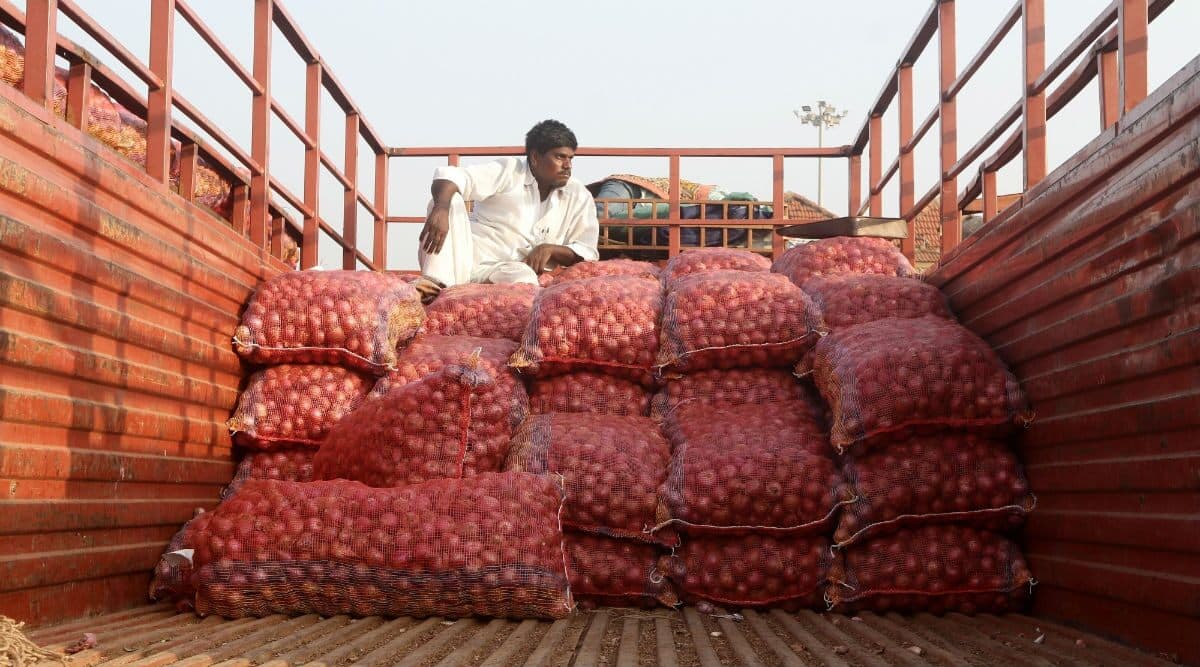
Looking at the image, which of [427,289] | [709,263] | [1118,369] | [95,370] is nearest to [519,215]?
[427,289]

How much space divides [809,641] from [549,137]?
3.42 meters

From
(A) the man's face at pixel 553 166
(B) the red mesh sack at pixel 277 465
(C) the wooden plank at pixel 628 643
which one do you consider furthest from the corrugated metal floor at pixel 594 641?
(A) the man's face at pixel 553 166

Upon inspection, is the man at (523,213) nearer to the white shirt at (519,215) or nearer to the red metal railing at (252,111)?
the white shirt at (519,215)

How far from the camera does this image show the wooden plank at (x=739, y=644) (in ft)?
6.99

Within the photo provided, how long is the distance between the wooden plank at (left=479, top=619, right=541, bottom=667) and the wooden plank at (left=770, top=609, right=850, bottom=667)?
1.96ft

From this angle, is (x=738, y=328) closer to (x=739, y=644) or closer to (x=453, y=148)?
(x=739, y=644)

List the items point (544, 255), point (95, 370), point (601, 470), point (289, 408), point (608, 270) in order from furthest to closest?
point (544, 255)
point (608, 270)
point (289, 408)
point (601, 470)
point (95, 370)

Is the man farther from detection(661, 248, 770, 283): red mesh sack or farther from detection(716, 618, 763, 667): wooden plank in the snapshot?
detection(716, 618, 763, 667): wooden plank

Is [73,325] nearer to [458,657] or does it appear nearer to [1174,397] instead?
[458,657]

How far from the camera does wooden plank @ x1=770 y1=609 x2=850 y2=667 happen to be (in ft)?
7.00

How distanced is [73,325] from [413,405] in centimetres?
88

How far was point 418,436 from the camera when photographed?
295 cm

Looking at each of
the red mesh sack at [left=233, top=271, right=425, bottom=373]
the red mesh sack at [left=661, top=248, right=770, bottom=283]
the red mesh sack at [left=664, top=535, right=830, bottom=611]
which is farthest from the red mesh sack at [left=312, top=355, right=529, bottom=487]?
the red mesh sack at [left=661, top=248, right=770, bottom=283]

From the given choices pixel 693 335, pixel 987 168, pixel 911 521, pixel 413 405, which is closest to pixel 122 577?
pixel 413 405
